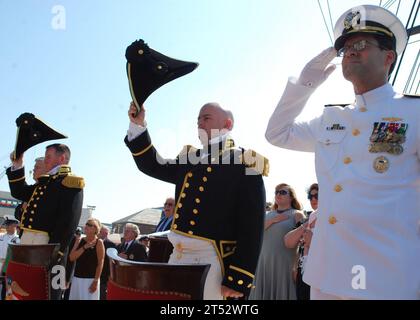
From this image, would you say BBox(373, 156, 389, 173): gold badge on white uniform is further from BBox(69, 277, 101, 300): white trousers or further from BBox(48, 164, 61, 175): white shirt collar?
BBox(69, 277, 101, 300): white trousers

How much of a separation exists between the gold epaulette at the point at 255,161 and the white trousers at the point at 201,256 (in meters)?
0.63

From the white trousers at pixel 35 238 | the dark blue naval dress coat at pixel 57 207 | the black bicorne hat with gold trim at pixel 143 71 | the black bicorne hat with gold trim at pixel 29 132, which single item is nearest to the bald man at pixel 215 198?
the black bicorne hat with gold trim at pixel 143 71

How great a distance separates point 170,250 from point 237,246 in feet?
2.05

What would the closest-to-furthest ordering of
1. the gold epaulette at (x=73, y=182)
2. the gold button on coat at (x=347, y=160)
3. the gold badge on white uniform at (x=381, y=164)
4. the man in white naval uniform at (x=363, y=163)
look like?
the man in white naval uniform at (x=363, y=163) < the gold badge on white uniform at (x=381, y=164) < the gold button on coat at (x=347, y=160) < the gold epaulette at (x=73, y=182)

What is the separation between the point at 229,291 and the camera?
2.71m

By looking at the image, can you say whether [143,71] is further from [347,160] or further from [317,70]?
[347,160]

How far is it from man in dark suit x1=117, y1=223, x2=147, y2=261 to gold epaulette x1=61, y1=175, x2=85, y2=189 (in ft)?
8.92

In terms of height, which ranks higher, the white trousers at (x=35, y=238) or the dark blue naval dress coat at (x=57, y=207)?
the dark blue naval dress coat at (x=57, y=207)

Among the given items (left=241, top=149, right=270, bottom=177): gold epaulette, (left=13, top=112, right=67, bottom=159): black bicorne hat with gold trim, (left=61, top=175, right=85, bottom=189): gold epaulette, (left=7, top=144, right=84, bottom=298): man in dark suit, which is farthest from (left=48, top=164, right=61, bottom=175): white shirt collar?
(left=241, top=149, right=270, bottom=177): gold epaulette

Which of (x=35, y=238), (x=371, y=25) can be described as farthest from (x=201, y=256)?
(x=35, y=238)

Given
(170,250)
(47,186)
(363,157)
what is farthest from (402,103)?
(47,186)

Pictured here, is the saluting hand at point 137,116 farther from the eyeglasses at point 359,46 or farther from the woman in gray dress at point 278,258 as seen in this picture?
the woman in gray dress at point 278,258

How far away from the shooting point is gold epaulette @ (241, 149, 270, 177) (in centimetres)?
310

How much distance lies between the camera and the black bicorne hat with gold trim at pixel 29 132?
5328 mm
